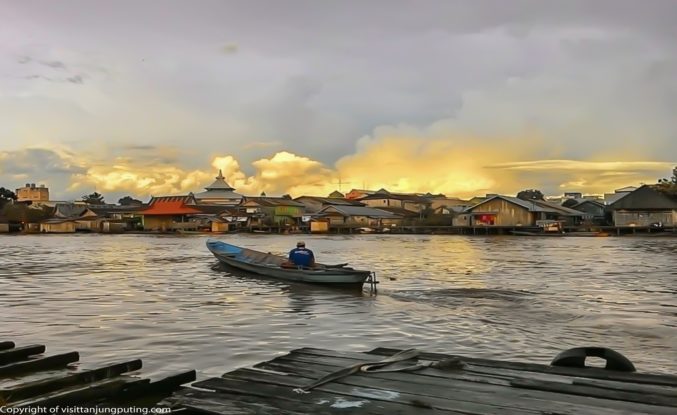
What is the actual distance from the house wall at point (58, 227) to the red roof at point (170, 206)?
11727 mm

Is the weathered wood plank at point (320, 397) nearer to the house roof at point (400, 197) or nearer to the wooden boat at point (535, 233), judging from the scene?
the wooden boat at point (535, 233)

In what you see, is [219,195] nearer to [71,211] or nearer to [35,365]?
[71,211]

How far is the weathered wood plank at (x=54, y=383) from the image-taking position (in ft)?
14.8

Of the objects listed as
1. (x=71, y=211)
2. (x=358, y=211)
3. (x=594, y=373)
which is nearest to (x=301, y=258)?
(x=594, y=373)

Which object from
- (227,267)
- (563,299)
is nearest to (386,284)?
(563,299)

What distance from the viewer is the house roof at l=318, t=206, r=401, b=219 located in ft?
270

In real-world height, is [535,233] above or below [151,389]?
above

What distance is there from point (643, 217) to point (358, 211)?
35.7 m

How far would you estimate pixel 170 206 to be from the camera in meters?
88.5

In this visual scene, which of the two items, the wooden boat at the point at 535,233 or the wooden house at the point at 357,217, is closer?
the wooden boat at the point at 535,233

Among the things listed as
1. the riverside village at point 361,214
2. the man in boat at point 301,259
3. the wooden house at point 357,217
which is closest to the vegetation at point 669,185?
the riverside village at point 361,214

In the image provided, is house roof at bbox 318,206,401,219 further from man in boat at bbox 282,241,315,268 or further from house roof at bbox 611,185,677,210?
man in boat at bbox 282,241,315,268

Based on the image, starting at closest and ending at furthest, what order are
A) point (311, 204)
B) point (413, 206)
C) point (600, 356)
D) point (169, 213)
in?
point (600, 356)
point (169, 213)
point (413, 206)
point (311, 204)

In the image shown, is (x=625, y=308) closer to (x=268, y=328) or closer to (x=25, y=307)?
(x=268, y=328)
